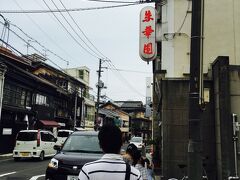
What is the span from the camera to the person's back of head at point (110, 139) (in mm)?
2967

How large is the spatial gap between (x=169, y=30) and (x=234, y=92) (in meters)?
4.64

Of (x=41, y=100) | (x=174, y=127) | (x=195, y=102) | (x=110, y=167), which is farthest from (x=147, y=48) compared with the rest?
(x=41, y=100)

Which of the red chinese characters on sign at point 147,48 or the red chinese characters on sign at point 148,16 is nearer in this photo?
the red chinese characters on sign at point 147,48

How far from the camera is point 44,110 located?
36.2 metres

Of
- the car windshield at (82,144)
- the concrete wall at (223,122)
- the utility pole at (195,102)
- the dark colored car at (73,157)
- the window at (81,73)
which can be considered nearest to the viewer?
the utility pole at (195,102)

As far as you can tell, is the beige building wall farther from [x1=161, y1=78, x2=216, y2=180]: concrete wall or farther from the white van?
the white van

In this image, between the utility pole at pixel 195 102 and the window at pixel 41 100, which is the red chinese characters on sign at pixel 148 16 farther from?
the window at pixel 41 100

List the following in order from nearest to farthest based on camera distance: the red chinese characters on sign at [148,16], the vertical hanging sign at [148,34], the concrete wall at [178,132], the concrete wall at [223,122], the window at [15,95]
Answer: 1. the concrete wall at [223,122]
2. the concrete wall at [178,132]
3. the vertical hanging sign at [148,34]
4. the red chinese characters on sign at [148,16]
5. the window at [15,95]

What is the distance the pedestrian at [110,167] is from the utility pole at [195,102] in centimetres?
384

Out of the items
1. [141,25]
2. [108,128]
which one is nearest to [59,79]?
[141,25]

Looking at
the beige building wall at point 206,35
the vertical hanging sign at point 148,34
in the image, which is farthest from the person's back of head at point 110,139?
the vertical hanging sign at point 148,34

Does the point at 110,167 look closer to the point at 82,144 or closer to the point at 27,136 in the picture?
the point at 82,144

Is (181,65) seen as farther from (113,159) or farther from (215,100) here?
(113,159)

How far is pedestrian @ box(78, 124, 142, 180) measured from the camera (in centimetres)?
276
